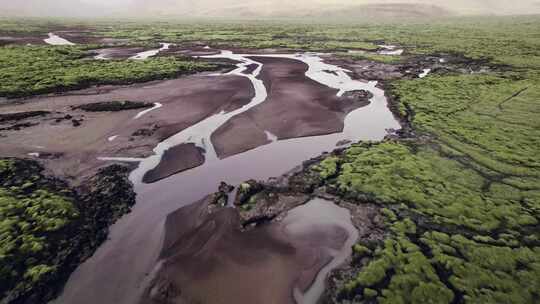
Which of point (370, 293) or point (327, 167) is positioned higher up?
point (327, 167)

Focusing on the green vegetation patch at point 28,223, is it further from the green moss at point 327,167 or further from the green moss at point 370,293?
the green moss at point 327,167

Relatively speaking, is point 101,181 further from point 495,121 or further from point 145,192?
point 495,121

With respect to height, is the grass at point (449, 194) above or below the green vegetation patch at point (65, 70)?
below

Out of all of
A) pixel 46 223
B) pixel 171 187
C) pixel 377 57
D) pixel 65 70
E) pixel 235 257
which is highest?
pixel 377 57

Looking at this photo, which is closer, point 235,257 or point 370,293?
point 370,293

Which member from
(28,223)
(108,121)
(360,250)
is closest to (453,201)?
(360,250)

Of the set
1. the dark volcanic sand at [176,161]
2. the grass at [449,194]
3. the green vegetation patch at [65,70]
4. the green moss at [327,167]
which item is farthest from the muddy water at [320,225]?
the green vegetation patch at [65,70]

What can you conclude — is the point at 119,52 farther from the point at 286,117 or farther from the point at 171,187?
the point at 171,187
